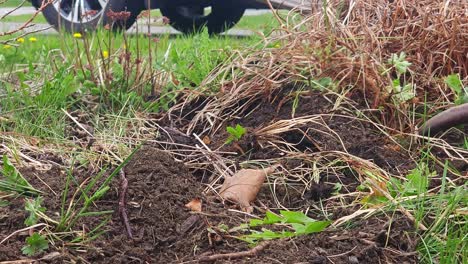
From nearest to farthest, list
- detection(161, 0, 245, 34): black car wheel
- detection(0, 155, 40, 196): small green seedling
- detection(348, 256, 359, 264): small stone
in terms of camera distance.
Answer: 1. detection(348, 256, 359, 264): small stone
2. detection(0, 155, 40, 196): small green seedling
3. detection(161, 0, 245, 34): black car wheel

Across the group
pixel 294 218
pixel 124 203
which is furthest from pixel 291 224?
pixel 124 203

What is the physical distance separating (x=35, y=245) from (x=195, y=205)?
1.60 ft

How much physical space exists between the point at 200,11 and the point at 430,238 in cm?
635

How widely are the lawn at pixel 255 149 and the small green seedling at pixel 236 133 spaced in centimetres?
2

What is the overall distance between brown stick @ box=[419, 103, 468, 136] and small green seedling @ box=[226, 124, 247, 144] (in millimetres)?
631

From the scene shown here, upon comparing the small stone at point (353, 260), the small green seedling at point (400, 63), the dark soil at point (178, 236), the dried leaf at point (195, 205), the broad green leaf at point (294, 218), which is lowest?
the dried leaf at point (195, 205)

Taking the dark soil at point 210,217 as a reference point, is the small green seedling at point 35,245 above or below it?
above

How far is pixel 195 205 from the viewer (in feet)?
7.22

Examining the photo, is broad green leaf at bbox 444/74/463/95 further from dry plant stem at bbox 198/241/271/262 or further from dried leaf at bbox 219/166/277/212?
dry plant stem at bbox 198/241/271/262

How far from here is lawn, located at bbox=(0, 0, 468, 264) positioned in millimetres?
1979

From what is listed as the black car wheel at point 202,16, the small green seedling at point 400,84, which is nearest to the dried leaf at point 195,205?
the small green seedling at point 400,84

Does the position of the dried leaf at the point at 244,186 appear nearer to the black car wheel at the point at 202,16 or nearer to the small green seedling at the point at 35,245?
the small green seedling at the point at 35,245

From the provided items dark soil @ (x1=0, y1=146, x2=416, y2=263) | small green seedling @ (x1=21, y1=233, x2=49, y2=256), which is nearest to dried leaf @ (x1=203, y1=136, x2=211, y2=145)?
dark soil @ (x1=0, y1=146, x2=416, y2=263)

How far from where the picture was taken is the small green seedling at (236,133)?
8.70 ft
